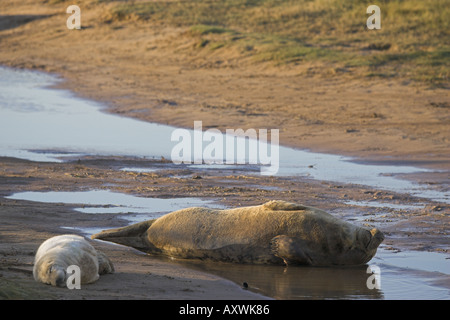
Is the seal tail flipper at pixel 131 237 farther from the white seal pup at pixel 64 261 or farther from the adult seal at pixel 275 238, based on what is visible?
the white seal pup at pixel 64 261

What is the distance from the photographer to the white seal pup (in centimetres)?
563

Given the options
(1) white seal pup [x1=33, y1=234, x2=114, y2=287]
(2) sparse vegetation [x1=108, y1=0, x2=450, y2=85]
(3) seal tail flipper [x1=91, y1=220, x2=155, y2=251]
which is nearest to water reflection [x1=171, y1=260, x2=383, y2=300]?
(3) seal tail flipper [x1=91, y1=220, x2=155, y2=251]

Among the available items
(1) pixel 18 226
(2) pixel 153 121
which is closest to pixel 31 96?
(2) pixel 153 121

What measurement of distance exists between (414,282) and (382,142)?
24.8 feet

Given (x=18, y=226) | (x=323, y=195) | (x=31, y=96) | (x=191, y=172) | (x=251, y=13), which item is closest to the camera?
(x=18, y=226)

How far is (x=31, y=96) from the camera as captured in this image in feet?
69.9

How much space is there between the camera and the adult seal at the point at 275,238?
23.3 feet

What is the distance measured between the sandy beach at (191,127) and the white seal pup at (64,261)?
0.26ft

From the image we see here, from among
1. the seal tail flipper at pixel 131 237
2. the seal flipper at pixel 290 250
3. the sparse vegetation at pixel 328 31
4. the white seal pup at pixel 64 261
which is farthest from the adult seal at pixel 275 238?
the sparse vegetation at pixel 328 31

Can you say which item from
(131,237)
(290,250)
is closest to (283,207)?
(290,250)

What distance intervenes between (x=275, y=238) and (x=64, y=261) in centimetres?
199

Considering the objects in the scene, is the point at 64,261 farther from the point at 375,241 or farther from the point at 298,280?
the point at 375,241

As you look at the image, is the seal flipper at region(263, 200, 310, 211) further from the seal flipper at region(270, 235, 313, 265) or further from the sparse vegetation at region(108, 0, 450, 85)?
the sparse vegetation at region(108, 0, 450, 85)
